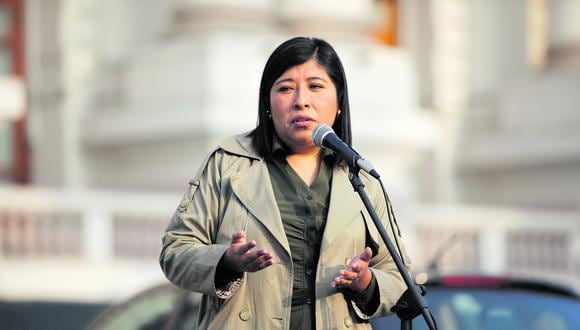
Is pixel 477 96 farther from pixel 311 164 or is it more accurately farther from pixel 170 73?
pixel 311 164

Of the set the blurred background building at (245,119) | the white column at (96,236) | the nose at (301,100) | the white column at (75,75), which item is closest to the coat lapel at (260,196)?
the nose at (301,100)

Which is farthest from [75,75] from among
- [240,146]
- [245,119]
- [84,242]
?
[240,146]

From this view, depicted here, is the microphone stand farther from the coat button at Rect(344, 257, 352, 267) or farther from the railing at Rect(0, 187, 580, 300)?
the railing at Rect(0, 187, 580, 300)

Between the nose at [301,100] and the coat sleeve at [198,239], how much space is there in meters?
0.30

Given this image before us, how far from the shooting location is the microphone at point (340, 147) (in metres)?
5.05

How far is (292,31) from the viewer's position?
19.8 meters

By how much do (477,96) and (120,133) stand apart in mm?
5824

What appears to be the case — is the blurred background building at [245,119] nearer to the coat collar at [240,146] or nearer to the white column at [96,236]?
the white column at [96,236]

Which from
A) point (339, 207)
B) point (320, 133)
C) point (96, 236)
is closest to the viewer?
point (320, 133)

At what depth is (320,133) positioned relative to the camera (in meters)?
5.16

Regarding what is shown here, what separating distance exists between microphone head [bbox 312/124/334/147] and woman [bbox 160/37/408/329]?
0.10 m

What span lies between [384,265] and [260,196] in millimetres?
482

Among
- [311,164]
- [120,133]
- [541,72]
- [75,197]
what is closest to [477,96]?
[541,72]

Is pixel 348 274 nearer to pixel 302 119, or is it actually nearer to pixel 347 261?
pixel 347 261
